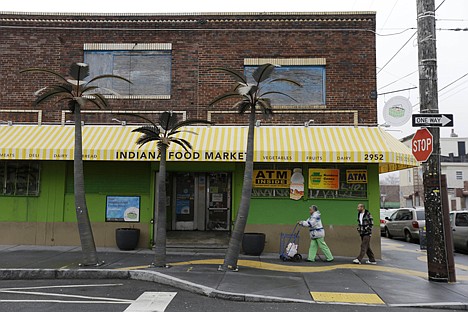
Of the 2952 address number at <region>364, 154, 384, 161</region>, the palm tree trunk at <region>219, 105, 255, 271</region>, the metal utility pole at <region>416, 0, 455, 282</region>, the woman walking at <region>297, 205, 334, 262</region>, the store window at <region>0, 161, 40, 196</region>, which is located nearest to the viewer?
the metal utility pole at <region>416, 0, 455, 282</region>

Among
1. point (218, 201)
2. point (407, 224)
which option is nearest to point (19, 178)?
point (218, 201)

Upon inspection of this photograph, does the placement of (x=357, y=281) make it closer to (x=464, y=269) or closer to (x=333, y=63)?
(x=464, y=269)

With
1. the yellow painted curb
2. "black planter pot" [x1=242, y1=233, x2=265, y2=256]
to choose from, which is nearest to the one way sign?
the yellow painted curb

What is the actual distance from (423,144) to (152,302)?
21.3 feet

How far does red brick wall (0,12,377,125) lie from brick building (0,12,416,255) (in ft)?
0.11

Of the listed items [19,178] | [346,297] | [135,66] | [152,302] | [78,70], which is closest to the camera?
[152,302]

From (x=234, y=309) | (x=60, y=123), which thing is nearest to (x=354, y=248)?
(x=234, y=309)

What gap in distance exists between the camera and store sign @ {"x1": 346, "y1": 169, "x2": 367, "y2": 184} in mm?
13042

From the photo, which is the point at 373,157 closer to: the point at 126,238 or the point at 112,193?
→ the point at 126,238

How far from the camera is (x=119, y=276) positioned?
31.2 feet

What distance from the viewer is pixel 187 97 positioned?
1367cm

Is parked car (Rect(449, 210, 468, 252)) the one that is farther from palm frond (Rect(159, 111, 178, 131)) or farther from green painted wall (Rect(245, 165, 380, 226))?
palm frond (Rect(159, 111, 178, 131))

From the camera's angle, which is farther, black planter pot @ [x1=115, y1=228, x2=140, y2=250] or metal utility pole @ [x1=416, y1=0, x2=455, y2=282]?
black planter pot @ [x1=115, y1=228, x2=140, y2=250]

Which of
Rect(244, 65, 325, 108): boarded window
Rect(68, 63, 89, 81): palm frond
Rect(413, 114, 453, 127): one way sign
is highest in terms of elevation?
Rect(244, 65, 325, 108): boarded window
